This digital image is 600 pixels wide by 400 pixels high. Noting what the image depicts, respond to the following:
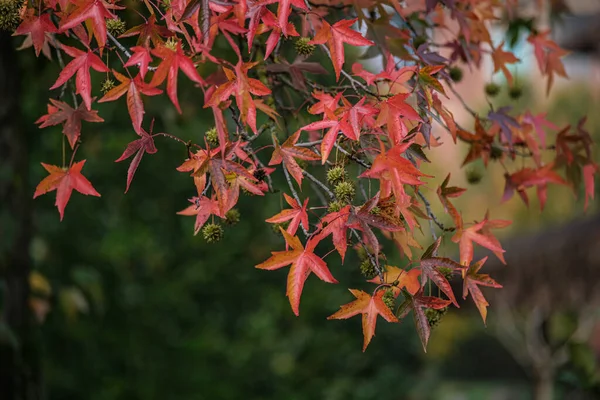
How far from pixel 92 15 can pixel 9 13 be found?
271mm

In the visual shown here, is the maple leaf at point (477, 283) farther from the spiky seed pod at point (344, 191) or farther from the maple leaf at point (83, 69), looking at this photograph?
the maple leaf at point (83, 69)

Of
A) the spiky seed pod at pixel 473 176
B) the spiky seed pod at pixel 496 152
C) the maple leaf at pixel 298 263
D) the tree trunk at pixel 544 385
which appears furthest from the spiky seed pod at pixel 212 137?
the tree trunk at pixel 544 385

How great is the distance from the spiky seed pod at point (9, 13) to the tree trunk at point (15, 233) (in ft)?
3.68

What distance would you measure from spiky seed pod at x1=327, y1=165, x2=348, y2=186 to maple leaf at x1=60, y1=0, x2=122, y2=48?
51 cm

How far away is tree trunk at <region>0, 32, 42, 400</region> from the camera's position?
104 inches

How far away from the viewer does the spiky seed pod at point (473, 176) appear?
226cm

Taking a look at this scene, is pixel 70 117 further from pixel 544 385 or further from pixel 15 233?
pixel 544 385

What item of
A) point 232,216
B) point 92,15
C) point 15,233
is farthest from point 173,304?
point 92,15

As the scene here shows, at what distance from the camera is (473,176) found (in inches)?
89.7

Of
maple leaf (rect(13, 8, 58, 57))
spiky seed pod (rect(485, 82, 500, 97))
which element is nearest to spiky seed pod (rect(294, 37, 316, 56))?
maple leaf (rect(13, 8, 58, 57))

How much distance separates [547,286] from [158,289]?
15.4ft

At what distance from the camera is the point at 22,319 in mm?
2725

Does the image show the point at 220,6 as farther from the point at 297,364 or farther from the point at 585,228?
the point at 585,228

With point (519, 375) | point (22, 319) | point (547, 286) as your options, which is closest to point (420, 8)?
point (22, 319)
